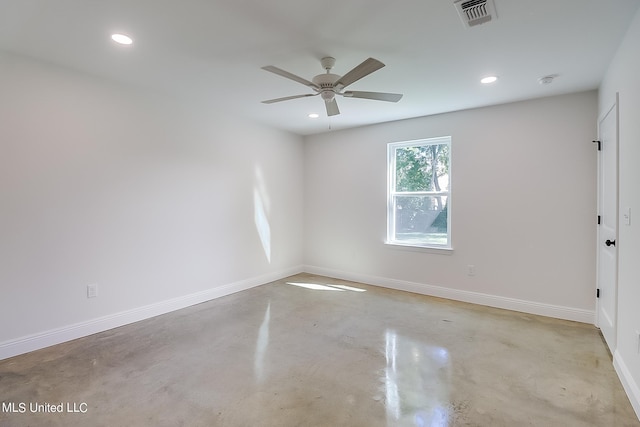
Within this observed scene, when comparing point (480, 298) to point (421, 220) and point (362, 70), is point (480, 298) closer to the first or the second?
point (421, 220)

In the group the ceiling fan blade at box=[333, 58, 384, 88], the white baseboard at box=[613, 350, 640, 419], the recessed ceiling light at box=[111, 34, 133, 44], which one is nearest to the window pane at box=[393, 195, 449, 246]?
the white baseboard at box=[613, 350, 640, 419]

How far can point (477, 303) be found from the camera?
3.90 meters

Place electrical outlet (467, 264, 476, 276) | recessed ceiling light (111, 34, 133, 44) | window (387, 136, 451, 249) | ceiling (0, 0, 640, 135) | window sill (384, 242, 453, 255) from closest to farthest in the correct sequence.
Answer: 1. ceiling (0, 0, 640, 135)
2. recessed ceiling light (111, 34, 133, 44)
3. electrical outlet (467, 264, 476, 276)
4. window sill (384, 242, 453, 255)
5. window (387, 136, 451, 249)

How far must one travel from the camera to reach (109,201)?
311 cm

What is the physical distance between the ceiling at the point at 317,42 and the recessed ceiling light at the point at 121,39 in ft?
0.18

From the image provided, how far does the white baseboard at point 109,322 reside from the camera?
8.44 feet

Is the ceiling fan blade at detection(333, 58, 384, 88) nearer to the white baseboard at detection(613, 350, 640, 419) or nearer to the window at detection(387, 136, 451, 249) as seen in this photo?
the window at detection(387, 136, 451, 249)

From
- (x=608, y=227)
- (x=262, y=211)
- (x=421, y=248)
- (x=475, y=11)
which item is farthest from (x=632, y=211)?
(x=262, y=211)

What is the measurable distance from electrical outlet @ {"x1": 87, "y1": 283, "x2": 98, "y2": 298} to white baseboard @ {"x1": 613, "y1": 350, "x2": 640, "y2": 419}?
13.9 feet

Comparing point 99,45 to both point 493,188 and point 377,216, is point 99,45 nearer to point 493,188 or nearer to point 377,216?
point 377,216

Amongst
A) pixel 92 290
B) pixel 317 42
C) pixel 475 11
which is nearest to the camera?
pixel 475 11

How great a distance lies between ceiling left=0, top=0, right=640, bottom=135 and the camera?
6.35 feet

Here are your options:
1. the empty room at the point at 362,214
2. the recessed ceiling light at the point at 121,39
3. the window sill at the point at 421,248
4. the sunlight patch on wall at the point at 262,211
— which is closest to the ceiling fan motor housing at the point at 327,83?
the empty room at the point at 362,214

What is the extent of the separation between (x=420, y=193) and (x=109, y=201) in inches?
149
